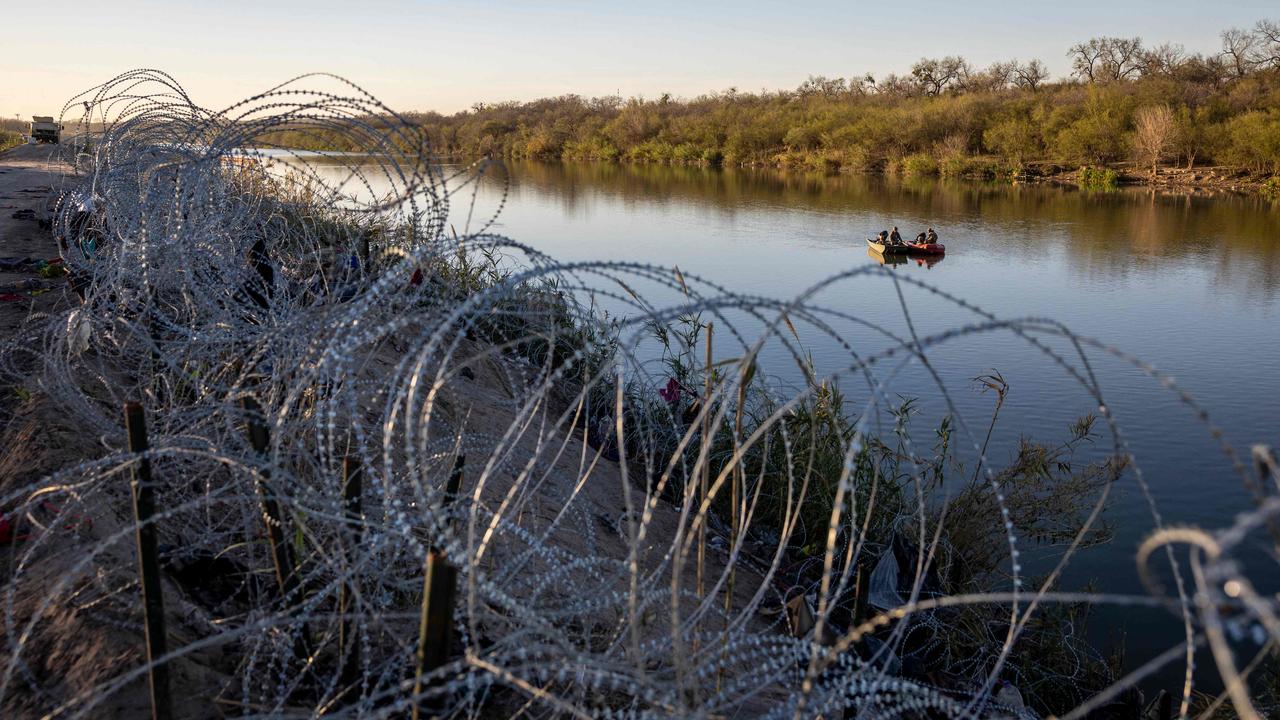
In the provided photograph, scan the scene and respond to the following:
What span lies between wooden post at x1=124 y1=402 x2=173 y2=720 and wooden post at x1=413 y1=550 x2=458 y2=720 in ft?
2.45

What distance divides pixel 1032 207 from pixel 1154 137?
1114cm

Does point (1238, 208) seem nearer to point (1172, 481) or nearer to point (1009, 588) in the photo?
point (1172, 481)

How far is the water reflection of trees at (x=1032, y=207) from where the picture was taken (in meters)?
18.4

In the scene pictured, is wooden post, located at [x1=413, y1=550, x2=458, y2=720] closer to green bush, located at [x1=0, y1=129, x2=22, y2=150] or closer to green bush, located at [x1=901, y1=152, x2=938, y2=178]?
green bush, located at [x1=0, y1=129, x2=22, y2=150]

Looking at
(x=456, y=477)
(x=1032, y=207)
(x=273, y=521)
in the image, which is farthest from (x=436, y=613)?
(x=1032, y=207)

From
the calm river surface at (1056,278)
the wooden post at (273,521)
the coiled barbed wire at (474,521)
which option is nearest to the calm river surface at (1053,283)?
the calm river surface at (1056,278)

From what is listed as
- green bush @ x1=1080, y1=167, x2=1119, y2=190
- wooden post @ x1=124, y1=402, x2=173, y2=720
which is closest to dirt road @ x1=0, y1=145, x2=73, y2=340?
wooden post @ x1=124, y1=402, x2=173, y2=720

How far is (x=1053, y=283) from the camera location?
15.7m

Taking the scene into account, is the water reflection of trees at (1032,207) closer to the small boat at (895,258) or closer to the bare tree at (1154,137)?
the small boat at (895,258)

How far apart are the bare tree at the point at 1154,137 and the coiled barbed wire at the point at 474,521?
1273 inches

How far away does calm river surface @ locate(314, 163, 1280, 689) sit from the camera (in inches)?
304

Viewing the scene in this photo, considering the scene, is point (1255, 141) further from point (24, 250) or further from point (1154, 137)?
point (24, 250)

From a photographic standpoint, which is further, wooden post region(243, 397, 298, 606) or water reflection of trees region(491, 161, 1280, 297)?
water reflection of trees region(491, 161, 1280, 297)

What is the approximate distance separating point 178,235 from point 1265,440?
28.0ft
